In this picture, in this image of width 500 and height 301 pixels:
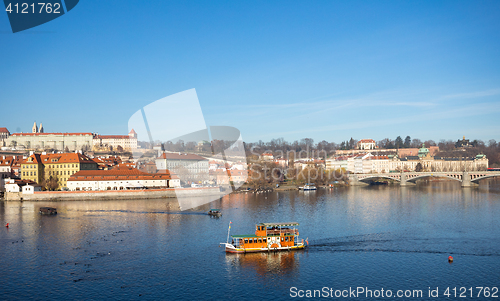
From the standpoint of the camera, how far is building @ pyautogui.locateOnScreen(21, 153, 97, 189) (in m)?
38.6

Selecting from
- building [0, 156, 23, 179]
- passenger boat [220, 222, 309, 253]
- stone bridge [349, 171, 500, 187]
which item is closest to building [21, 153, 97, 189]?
building [0, 156, 23, 179]

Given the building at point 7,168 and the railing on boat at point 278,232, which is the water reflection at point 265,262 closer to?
the railing on boat at point 278,232

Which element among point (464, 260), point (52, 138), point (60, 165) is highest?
point (52, 138)

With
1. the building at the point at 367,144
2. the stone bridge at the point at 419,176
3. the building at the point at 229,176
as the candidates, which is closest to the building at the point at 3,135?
the building at the point at 229,176

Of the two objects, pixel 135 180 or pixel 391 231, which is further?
pixel 135 180

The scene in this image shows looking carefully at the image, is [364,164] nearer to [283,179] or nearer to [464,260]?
[283,179]

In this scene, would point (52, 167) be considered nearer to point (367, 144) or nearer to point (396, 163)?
point (396, 163)

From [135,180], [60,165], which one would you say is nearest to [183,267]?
[135,180]

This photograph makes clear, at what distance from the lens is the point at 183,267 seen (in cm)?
1345

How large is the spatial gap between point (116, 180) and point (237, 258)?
2430 cm

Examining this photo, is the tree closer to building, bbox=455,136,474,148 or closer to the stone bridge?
building, bbox=455,136,474,148

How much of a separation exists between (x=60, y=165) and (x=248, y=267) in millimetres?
32803

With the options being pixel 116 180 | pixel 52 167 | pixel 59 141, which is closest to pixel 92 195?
pixel 116 180

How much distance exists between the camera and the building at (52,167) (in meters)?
38.6
